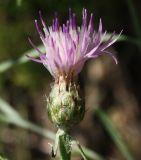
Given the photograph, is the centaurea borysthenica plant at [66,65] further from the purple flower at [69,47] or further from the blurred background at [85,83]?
the blurred background at [85,83]

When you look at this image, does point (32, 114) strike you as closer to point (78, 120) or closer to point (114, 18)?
point (114, 18)

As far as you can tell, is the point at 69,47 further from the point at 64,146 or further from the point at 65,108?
the point at 64,146

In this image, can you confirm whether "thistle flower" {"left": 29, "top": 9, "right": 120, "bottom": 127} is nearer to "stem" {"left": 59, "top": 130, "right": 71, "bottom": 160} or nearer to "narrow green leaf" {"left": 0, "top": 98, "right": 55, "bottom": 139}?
"stem" {"left": 59, "top": 130, "right": 71, "bottom": 160}

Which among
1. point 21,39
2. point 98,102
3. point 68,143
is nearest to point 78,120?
point 68,143

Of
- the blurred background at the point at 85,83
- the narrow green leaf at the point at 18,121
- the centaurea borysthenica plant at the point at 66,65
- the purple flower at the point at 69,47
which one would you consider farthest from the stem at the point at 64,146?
the blurred background at the point at 85,83

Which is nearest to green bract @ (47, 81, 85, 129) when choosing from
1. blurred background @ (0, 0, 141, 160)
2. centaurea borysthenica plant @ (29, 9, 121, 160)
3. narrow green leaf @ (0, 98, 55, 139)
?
centaurea borysthenica plant @ (29, 9, 121, 160)

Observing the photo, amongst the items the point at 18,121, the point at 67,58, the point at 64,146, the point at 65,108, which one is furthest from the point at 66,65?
the point at 18,121
